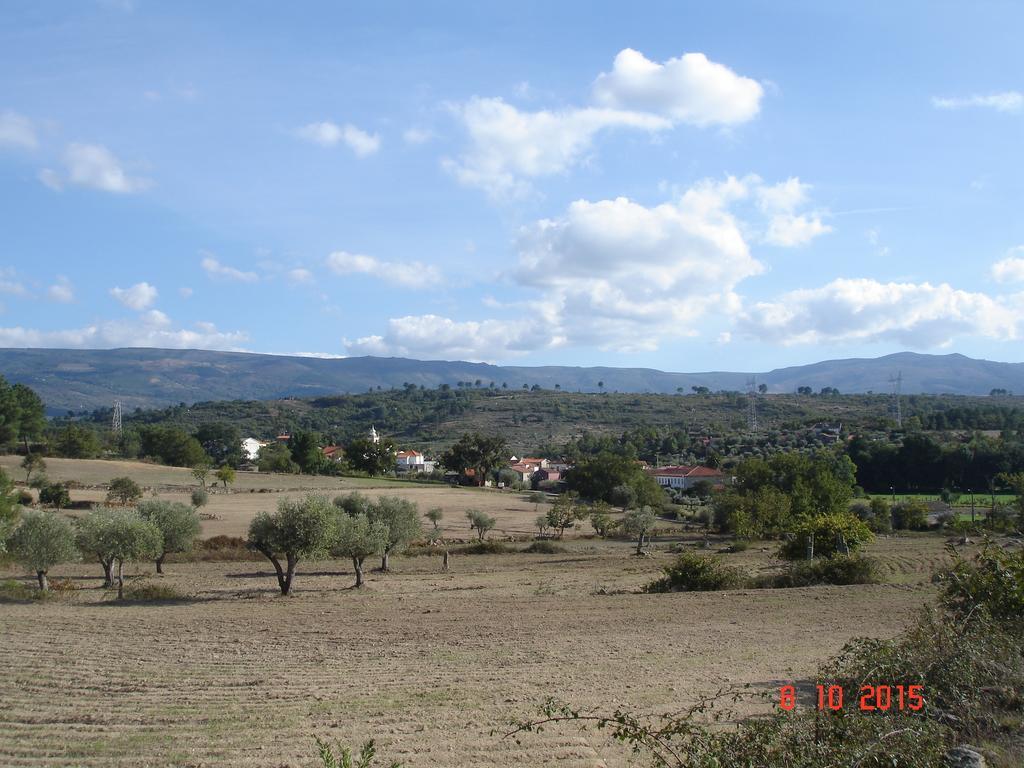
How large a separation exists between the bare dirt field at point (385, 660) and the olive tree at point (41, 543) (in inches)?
55.7

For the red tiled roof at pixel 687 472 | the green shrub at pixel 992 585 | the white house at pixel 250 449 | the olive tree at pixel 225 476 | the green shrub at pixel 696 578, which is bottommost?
the white house at pixel 250 449

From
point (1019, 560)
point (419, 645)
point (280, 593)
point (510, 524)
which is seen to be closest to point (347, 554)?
point (280, 593)

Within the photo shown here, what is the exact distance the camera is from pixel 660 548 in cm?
4878

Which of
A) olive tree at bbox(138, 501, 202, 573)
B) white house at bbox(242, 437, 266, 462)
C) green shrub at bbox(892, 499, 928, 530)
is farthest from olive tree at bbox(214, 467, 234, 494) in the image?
green shrub at bbox(892, 499, 928, 530)

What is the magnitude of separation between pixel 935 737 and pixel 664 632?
1411 cm

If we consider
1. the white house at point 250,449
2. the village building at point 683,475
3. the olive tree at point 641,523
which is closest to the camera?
the olive tree at point 641,523

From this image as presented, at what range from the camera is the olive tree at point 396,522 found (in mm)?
38281

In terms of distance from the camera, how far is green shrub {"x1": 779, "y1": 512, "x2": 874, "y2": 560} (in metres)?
35.3

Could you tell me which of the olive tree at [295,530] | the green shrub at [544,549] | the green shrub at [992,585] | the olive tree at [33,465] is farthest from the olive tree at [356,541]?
the olive tree at [33,465]

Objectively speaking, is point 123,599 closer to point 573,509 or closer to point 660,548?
point 660,548

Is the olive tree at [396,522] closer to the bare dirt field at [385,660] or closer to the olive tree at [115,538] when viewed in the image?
the bare dirt field at [385,660]

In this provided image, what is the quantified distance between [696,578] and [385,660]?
54.7 feet

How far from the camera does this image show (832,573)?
100 ft
